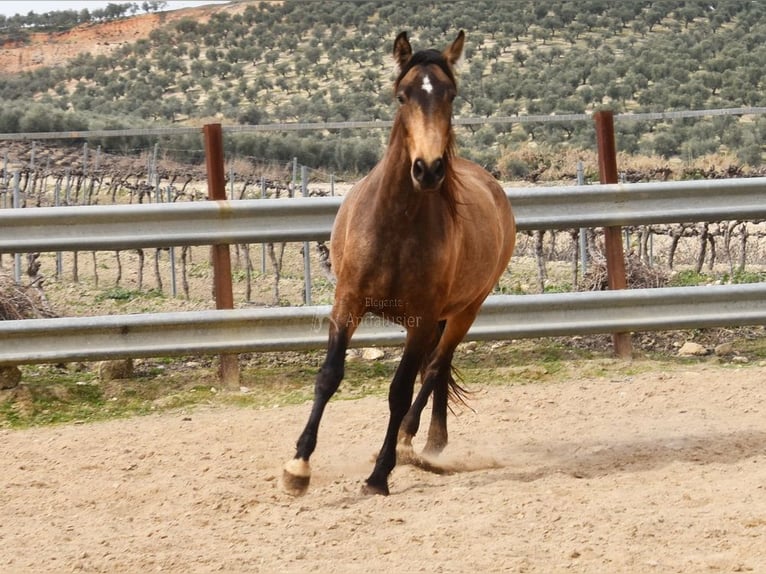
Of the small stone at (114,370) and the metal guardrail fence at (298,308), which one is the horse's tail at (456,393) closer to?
the metal guardrail fence at (298,308)

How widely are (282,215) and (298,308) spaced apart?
2.08ft

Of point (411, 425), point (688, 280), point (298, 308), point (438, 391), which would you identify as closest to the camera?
point (411, 425)

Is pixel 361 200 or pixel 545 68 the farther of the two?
pixel 545 68

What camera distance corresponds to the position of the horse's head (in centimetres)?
462

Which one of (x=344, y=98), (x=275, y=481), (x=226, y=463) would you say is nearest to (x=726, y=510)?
(x=275, y=481)

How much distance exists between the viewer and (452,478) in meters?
5.24

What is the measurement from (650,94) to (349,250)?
106ft

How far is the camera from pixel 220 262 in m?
7.10

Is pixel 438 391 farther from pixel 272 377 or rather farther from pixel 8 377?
pixel 8 377

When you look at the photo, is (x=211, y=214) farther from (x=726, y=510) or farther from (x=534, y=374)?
(x=726, y=510)

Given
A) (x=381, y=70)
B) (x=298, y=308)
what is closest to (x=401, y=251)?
(x=298, y=308)

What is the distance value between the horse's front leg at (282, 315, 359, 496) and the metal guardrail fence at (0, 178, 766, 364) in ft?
4.95

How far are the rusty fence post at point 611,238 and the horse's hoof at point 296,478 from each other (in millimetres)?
3333

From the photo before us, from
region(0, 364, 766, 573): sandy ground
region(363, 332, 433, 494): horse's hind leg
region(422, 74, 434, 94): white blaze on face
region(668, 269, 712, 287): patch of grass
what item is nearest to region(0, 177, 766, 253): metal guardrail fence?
region(0, 364, 766, 573): sandy ground
